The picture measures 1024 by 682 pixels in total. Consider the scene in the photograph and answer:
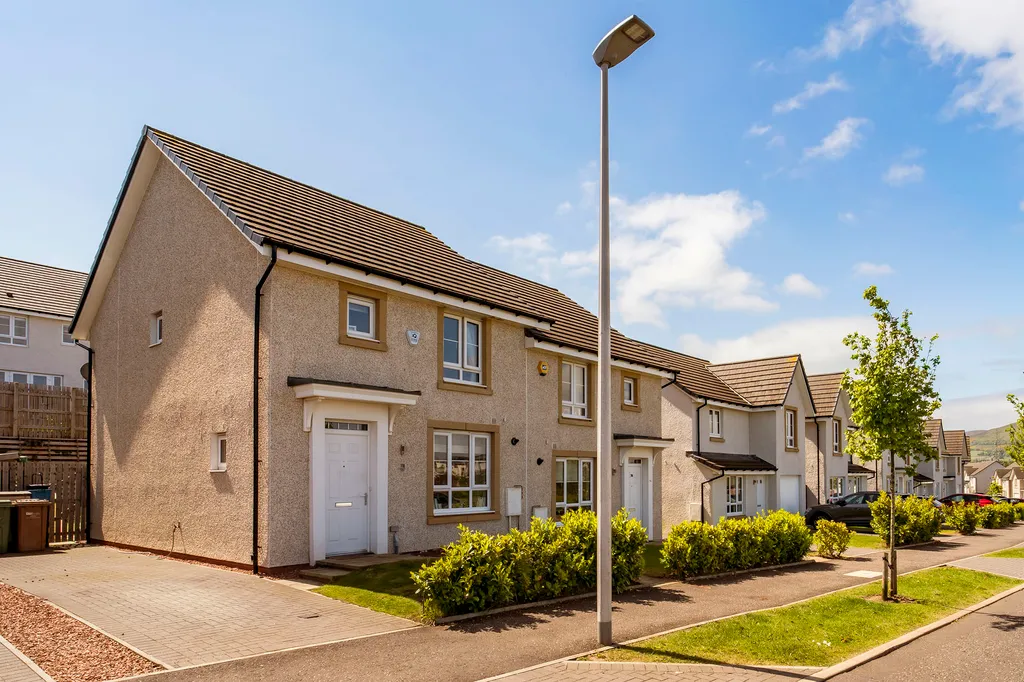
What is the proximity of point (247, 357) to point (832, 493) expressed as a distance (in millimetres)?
35781

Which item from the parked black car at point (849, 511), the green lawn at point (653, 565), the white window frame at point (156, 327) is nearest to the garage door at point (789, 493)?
the parked black car at point (849, 511)

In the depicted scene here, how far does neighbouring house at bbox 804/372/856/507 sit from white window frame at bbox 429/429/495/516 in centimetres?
2611

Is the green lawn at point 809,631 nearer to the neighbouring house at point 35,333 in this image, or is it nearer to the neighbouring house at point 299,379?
the neighbouring house at point 299,379

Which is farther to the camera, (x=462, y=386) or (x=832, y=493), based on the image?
(x=832, y=493)

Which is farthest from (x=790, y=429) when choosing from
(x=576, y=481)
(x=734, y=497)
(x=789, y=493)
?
(x=576, y=481)

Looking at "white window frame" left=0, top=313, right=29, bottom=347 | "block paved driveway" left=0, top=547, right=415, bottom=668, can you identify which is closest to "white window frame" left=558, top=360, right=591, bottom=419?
"block paved driveway" left=0, top=547, right=415, bottom=668

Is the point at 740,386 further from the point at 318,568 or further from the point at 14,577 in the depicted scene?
the point at 14,577

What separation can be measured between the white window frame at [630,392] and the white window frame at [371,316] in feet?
34.9

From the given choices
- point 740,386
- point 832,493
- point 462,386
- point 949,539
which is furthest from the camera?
point 832,493

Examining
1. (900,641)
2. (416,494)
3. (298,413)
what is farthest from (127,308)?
(900,641)

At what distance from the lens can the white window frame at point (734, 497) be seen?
32562 mm

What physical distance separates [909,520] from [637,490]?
862cm

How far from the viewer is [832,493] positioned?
4128 centimetres

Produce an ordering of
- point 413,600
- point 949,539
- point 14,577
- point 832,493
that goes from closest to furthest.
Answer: point 413,600 < point 14,577 < point 949,539 < point 832,493
